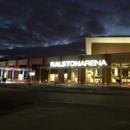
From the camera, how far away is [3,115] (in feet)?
39.6

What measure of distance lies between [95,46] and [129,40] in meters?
7.92

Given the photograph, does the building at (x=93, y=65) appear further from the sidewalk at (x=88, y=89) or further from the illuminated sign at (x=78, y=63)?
the sidewalk at (x=88, y=89)

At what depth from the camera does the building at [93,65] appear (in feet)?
150

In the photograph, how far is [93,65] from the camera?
151 ft

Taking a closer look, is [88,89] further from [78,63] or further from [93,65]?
[78,63]

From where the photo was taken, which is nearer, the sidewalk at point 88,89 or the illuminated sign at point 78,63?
the sidewalk at point 88,89

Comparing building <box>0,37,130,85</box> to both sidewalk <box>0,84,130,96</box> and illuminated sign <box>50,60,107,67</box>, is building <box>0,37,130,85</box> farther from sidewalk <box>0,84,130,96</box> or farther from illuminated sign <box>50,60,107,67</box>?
sidewalk <box>0,84,130,96</box>

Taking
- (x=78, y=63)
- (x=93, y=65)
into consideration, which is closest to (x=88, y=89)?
(x=93, y=65)

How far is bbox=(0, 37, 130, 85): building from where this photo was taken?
45.8 m

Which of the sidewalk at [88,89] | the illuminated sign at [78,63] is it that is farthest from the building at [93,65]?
the sidewalk at [88,89]

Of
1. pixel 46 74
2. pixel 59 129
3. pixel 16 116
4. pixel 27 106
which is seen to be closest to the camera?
pixel 59 129

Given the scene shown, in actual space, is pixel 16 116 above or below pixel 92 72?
below

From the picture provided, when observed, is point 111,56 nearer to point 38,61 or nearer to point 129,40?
point 129,40

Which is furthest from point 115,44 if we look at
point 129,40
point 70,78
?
point 70,78
